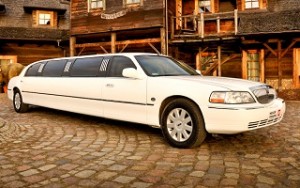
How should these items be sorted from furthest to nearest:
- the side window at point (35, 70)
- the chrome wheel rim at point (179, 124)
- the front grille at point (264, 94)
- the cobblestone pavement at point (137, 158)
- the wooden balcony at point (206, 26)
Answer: the wooden balcony at point (206, 26) < the side window at point (35, 70) < the chrome wheel rim at point (179, 124) < the front grille at point (264, 94) < the cobblestone pavement at point (137, 158)

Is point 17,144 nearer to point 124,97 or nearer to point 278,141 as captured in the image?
point 124,97

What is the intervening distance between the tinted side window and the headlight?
4115mm

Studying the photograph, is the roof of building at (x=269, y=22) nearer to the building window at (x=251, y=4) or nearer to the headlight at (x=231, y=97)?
the building window at (x=251, y=4)

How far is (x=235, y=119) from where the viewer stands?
163 inches

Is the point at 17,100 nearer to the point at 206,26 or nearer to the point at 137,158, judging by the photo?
the point at 137,158

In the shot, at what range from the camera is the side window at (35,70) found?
7.83m

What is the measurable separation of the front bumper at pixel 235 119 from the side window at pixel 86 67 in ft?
9.02

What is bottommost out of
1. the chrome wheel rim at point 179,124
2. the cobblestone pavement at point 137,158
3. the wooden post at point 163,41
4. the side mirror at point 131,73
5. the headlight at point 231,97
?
the cobblestone pavement at point 137,158

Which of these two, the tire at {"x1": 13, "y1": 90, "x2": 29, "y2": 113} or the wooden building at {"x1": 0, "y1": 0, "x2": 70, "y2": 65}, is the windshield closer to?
the tire at {"x1": 13, "y1": 90, "x2": 29, "y2": 113}

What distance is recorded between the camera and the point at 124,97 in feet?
17.6

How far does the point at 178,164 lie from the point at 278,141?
226cm

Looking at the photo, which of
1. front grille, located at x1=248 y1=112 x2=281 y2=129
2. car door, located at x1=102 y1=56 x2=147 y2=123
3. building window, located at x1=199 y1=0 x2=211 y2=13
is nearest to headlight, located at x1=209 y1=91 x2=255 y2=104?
front grille, located at x1=248 y1=112 x2=281 y2=129

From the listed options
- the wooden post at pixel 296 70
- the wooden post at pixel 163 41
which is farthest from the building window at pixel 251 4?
the wooden post at pixel 163 41

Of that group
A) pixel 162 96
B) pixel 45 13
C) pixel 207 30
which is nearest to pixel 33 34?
pixel 45 13
